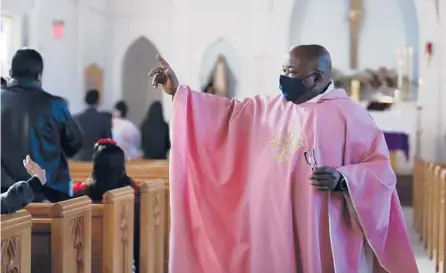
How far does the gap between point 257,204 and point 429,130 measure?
10246 mm

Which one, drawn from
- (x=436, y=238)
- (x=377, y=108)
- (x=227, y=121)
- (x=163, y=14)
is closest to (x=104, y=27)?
(x=163, y=14)

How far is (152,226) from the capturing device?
5.16 metres

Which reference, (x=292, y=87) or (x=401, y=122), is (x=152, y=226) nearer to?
(x=292, y=87)

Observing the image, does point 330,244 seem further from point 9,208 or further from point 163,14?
point 163,14

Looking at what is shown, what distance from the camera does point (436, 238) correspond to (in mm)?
6867

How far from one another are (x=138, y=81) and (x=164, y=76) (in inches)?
475

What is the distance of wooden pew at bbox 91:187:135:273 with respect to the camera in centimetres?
425

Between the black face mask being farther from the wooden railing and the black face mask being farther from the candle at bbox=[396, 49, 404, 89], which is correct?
the candle at bbox=[396, 49, 404, 89]

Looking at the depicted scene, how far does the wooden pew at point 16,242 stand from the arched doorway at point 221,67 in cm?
1139

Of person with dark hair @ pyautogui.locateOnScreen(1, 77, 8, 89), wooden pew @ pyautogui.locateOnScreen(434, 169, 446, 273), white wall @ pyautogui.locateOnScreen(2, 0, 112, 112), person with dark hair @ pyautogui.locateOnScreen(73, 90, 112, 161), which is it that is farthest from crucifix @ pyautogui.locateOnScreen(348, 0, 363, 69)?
person with dark hair @ pyautogui.locateOnScreen(1, 77, 8, 89)

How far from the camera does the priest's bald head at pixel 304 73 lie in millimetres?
3568

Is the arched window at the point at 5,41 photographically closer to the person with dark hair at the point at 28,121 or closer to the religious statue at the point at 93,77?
the religious statue at the point at 93,77

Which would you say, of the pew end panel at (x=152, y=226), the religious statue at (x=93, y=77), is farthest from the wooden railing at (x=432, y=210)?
the religious statue at (x=93, y=77)

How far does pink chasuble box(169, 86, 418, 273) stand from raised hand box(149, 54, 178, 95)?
7 centimetres
